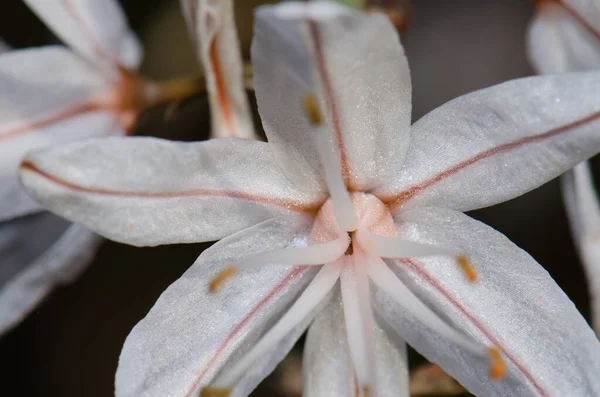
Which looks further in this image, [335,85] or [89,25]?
[89,25]

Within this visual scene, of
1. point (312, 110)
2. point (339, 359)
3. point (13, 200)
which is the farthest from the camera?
point (13, 200)

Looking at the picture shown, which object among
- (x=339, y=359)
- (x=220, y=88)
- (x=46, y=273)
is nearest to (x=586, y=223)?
(x=339, y=359)

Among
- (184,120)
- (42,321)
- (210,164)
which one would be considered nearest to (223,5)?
(210,164)

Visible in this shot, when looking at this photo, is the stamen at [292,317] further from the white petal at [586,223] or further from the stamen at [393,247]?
the white petal at [586,223]

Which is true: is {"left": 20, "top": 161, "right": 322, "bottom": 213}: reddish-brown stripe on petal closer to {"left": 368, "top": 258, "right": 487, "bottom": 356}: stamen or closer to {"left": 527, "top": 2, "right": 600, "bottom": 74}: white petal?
{"left": 368, "top": 258, "right": 487, "bottom": 356}: stamen

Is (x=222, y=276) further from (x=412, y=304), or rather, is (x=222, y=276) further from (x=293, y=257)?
(x=412, y=304)

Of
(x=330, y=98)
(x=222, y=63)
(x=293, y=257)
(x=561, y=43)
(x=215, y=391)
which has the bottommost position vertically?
(x=215, y=391)

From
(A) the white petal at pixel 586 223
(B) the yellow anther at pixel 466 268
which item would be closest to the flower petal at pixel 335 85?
(B) the yellow anther at pixel 466 268

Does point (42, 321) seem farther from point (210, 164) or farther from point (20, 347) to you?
point (210, 164)
